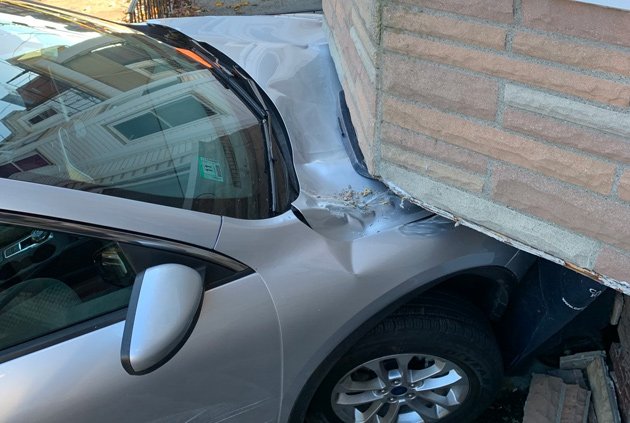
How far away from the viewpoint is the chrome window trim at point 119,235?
1489 mm

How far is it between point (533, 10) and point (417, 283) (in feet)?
2.95

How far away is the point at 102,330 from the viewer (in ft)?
5.24

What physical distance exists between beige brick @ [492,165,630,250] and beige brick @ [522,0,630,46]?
40cm

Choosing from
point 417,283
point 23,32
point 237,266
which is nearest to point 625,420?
point 417,283

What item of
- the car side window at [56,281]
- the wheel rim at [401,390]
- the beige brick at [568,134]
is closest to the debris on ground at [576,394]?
the wheel rim at [401,390]

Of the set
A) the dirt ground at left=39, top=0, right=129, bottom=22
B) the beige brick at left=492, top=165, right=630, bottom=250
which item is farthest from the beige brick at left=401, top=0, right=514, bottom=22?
the dirt ground at left=39, top=0, right=129, bottom=22

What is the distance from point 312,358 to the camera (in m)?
1.89

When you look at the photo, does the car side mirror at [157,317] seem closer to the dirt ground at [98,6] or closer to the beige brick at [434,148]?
the beige brick at [434,148]

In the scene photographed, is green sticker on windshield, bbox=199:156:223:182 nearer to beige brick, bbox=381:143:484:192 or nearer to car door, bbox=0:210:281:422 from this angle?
car door, bbox=0:210:281:422

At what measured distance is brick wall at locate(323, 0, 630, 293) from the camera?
56.2 inches

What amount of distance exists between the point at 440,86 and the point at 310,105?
798 mm

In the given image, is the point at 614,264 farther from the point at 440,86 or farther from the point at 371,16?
the point at 371,16

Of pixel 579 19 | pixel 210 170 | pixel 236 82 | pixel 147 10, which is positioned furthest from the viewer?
pixel 147 10

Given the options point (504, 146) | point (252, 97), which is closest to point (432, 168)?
point (504, 146)
